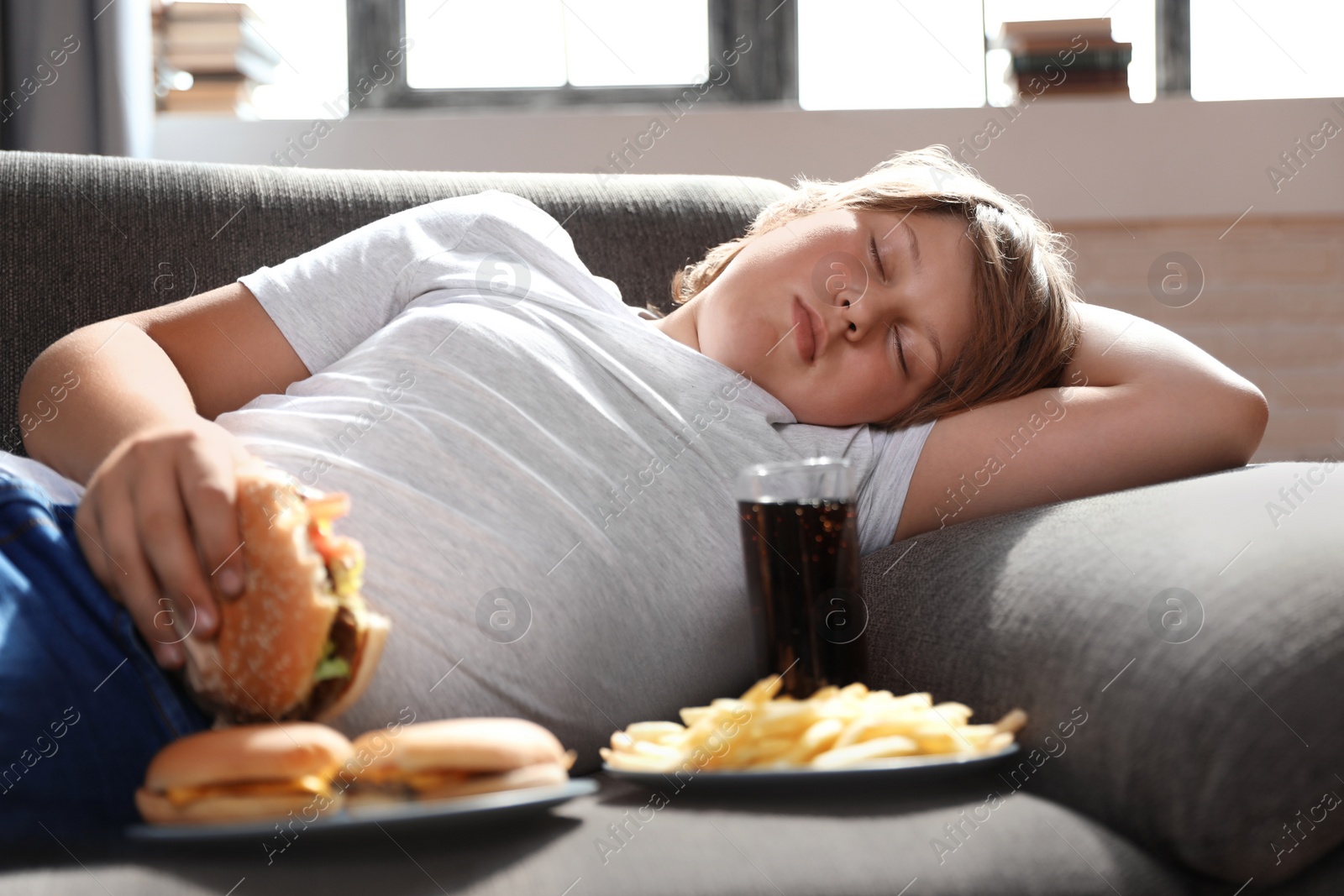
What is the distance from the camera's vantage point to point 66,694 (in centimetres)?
66

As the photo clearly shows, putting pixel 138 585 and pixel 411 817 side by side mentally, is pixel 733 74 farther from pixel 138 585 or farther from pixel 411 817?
pixel 411 817

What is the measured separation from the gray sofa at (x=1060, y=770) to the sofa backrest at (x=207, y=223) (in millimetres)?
613

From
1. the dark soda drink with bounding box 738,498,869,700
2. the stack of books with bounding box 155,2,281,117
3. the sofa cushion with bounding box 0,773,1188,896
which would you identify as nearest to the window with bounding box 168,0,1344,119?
the stack of books with bounding box 155,2,281,117

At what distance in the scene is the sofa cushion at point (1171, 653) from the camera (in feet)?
2.03

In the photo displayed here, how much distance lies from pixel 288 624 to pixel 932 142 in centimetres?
185

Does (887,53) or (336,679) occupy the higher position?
(887,53)

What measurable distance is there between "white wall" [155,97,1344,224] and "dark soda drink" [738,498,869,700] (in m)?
1.47

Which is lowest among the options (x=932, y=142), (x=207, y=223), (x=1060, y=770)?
(x=1060, y=770)

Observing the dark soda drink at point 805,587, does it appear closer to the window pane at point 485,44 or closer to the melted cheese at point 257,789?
the melted cheese at point 257,789

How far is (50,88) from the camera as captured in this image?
1.91 metres

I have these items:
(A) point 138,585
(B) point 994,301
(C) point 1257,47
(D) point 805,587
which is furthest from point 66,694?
(C) point 1257,47

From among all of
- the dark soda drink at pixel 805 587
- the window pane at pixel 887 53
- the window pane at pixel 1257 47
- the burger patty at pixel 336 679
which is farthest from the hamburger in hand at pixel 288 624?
the window pane at pixel 1257 47

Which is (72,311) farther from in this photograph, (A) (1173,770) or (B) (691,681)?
(A) (1173,770)

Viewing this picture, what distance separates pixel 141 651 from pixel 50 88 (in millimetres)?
1616
